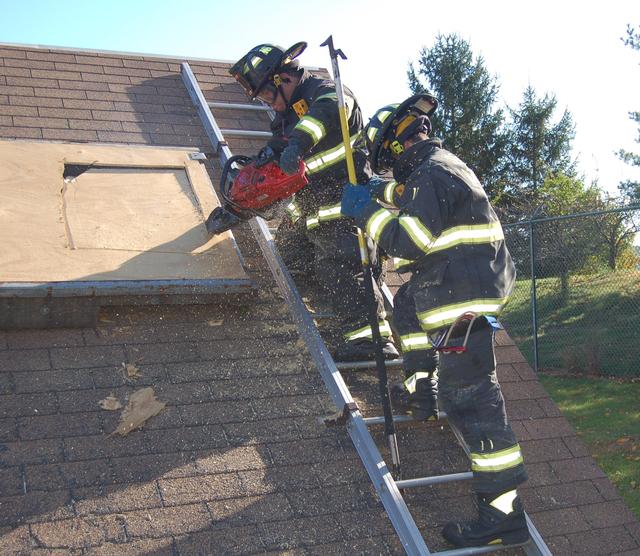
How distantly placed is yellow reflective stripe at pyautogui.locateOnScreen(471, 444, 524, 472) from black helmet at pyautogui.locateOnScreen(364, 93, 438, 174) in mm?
1684

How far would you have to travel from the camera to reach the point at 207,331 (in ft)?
15.0

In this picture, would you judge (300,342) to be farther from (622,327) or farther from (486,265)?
(622,327)

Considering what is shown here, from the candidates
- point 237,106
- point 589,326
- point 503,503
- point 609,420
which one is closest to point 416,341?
point 503,503

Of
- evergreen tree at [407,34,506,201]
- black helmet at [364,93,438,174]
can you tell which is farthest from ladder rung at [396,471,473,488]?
evergreen tree at [407,34,506,201]

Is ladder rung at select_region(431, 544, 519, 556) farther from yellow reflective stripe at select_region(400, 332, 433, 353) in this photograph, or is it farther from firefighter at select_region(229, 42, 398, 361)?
firefighter at select_region(229, 42, 398, 361)

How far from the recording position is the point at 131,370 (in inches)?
163

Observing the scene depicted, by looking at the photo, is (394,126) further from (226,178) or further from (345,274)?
(226,178)

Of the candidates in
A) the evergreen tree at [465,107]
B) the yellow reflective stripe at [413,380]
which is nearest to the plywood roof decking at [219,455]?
the yellow reflective stripe at [413,380]

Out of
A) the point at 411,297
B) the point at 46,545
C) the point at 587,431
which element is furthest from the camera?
the point at 587,431

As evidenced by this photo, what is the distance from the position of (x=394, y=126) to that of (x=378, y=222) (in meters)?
0.61

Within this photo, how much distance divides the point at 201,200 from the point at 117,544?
2759mm

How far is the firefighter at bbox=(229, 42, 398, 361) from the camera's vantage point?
4.73 metres

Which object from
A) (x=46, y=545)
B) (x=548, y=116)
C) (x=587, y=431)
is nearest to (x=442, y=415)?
(x=46, y=545)

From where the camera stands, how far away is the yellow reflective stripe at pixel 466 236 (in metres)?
3.80
